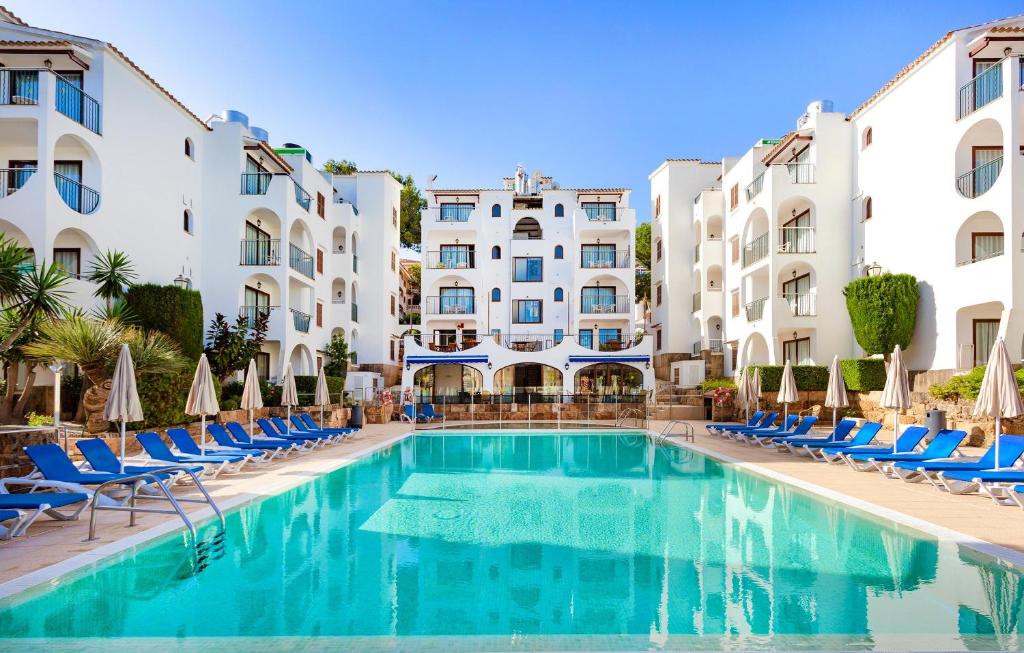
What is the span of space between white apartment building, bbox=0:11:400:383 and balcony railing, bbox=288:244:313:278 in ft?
0.36

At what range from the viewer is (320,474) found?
42.7 feet

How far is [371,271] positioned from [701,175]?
19.5 meters

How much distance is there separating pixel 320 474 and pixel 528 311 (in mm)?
25702

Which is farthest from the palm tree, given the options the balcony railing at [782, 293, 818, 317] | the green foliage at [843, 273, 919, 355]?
the balcony railing at [782, 293, 818, 317]

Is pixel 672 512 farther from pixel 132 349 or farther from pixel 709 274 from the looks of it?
pixel 709 274

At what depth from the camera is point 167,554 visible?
278 inches

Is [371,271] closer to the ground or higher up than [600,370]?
higher up

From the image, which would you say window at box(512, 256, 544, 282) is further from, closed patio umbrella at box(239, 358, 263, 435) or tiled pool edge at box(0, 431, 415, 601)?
tiled pool edge at box(0, 431, 415, 601)

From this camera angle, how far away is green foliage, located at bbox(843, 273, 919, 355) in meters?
22.0

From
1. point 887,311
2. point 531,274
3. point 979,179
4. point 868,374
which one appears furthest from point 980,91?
point 531,274

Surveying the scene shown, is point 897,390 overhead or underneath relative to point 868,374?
underneath

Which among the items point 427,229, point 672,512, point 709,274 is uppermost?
point 427,229

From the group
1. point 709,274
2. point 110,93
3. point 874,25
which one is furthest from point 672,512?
point 709,274

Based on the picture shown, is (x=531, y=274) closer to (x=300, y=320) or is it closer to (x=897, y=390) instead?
(x=300, y=320)
